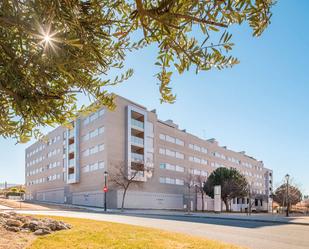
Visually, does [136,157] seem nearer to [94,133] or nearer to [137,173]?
[137,173]

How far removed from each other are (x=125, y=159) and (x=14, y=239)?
42.0m

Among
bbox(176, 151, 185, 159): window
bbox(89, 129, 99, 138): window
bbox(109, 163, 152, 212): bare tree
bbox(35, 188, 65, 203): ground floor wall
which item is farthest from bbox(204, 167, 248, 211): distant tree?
bbox(35, 188, 65, 203): ground floor wall

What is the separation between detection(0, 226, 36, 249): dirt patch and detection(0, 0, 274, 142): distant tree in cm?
436

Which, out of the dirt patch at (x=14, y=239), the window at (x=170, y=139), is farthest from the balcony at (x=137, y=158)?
the dirt patch at (x=14, y=239)

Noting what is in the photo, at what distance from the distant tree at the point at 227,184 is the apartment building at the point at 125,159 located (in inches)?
261

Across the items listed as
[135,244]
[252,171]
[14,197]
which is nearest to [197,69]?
[135,244]

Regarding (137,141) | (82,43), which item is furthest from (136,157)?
(82,43)

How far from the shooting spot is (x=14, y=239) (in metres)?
9.57

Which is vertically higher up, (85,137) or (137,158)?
(85,137)

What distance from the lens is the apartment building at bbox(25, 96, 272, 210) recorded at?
5066 centimetres

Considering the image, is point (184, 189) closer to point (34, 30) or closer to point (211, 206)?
point (211, 206)

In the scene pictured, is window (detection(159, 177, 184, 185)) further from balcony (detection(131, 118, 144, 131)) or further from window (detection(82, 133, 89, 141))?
window (detection(82, 133, 89, 141))

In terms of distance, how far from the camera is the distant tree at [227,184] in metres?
58.3

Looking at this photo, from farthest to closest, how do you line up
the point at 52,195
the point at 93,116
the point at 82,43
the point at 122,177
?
the point at 52,195 → the point at 93,116 → the point at 122,177 → the point at 82,43
